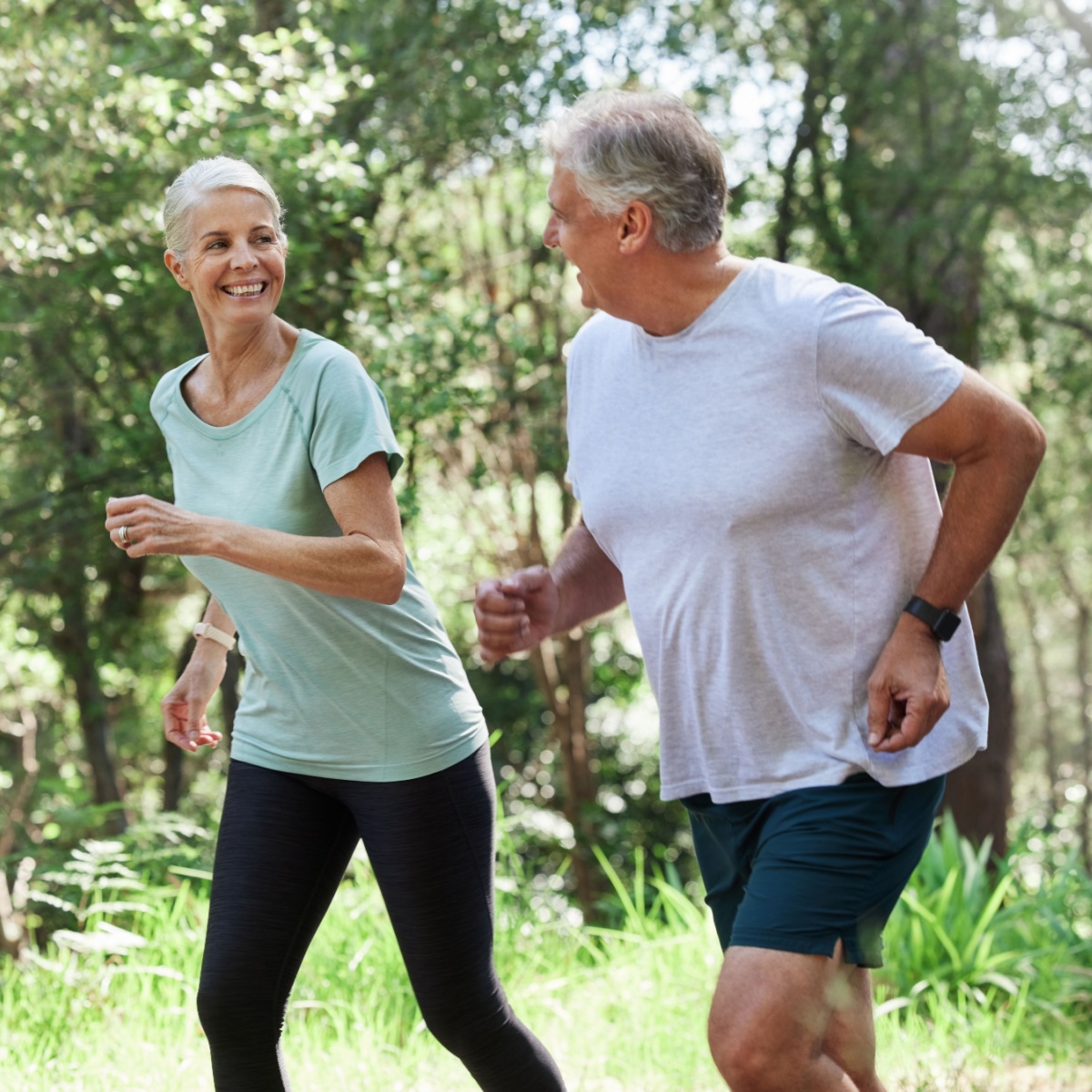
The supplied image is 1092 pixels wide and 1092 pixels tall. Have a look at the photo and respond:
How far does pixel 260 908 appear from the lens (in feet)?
8.05

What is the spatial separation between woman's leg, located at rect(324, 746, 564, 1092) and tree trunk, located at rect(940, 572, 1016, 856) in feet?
20.6

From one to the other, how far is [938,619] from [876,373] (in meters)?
0.41

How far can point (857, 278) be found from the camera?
25.5 feet

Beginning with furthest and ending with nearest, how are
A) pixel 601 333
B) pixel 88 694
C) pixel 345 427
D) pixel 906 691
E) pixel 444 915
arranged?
pixel 88 694 → pixel 601 333 → pixel 444 915 → pixel 345 427 → pixel 906 691

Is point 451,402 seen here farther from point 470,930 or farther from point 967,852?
point 470,930

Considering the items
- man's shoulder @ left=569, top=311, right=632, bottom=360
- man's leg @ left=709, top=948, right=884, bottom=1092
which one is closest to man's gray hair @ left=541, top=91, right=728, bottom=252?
man's shoulder @ left=569, top=311, right=632, bottom=360

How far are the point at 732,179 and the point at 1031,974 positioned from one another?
4.83 metres

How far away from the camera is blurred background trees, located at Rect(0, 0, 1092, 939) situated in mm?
5293

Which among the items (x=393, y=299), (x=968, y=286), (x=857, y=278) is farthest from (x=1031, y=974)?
(x=968, y=286)

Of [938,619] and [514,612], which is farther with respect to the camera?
[514,612]

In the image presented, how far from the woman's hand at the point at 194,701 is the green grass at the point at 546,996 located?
43.8 inches

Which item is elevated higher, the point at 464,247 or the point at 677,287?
the point at 464,247

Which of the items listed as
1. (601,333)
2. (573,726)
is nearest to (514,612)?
(601,333)

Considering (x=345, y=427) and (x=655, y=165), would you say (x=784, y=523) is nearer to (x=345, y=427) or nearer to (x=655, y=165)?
(x=655, y=165)
